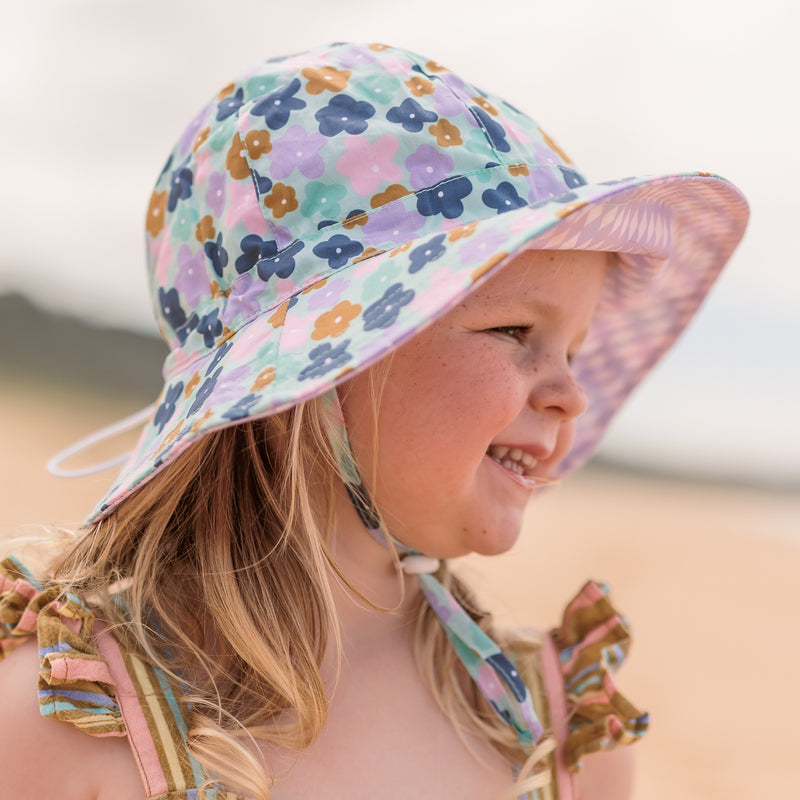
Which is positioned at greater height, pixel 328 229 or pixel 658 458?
pixel 328 229

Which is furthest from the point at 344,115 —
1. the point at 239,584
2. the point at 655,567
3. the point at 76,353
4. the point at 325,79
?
the point at 76,353

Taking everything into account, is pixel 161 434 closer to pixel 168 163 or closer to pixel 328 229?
pixel 328 229

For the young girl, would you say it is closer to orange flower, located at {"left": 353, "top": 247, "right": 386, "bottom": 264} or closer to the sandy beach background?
orange flower, located at {"left": 353, "top": 247, "right": 386, "bottom": 264}

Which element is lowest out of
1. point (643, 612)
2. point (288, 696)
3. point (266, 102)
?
point (643, 612)

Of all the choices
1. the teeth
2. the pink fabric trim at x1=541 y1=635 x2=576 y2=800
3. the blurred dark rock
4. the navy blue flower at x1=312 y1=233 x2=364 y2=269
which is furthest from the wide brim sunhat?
the blurred dark rock

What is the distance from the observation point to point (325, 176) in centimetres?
100

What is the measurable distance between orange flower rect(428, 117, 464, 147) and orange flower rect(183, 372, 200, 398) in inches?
15.2

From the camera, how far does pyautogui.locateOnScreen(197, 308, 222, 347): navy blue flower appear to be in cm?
104

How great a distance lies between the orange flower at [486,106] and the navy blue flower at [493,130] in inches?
0.6

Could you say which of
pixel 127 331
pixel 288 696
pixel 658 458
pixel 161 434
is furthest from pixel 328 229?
pixel 658 458

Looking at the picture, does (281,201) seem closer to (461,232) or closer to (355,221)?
(355,221)

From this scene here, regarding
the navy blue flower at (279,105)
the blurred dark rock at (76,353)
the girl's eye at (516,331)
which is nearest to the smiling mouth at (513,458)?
the girl's eye at (516,331)

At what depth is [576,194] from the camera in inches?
34.4

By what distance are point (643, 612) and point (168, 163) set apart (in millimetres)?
3344
